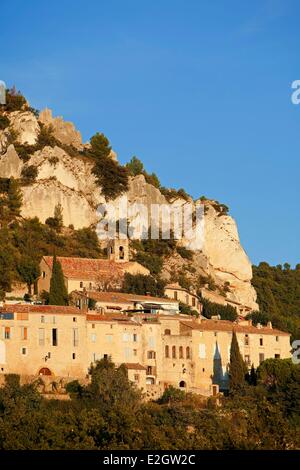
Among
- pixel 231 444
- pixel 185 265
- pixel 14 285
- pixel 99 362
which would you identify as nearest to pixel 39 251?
pixel 14 285

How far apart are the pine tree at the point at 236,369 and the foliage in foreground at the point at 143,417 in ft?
3.07

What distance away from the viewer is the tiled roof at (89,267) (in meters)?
94.5

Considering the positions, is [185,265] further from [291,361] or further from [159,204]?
[291,361]

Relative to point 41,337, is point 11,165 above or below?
above

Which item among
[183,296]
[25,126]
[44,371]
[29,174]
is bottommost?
[44,371]

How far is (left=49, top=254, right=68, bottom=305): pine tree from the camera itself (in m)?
88.9

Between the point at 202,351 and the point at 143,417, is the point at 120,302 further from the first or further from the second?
the point at 143,417

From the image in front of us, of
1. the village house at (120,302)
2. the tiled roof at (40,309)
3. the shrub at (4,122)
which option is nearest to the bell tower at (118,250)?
the village house at (120,302)

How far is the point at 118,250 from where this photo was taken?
10375 cm

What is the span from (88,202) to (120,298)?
20162 mm

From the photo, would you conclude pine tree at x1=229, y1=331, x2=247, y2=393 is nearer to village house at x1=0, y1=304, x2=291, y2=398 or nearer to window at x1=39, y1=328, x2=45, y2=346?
village house at x1=0, y1=304, x2=291, y2=398

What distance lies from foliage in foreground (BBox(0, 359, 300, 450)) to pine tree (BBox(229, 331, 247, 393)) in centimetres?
94

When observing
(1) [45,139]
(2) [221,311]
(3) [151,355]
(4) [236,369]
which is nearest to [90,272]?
(2) [221,311]
